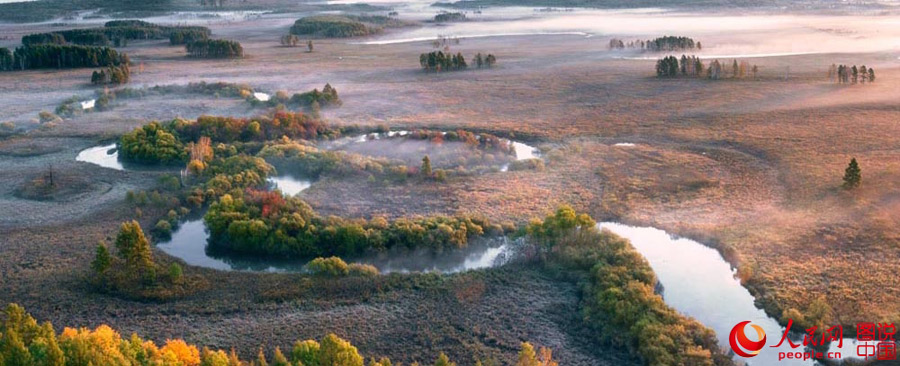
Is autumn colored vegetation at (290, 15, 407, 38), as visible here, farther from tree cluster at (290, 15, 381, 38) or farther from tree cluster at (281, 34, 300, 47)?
tree cluster at (281, 34, 300, 47)

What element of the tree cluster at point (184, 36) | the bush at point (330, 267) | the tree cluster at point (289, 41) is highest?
the tree cluster at point (184, 36)

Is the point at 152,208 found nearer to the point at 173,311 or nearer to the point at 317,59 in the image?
the point at 173,311

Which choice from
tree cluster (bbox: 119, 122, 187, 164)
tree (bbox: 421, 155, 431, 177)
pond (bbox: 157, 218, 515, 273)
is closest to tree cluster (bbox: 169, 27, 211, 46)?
tree cluster (bbox: 119, 122, 187, 164)

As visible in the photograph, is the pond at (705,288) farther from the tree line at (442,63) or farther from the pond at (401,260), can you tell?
the tree line at (442,63)

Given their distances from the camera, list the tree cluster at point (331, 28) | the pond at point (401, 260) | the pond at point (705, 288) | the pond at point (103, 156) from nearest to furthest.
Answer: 1. the pond at point (705, 288)
2. the pond at point (401, 260)
3. the pond at point (103, 156)
4. the tree cluster at point (331, 28)

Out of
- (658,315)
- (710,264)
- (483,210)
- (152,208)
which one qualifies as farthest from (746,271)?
(152,208)

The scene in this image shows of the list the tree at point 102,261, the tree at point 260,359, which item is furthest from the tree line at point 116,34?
the tree at point 260,359

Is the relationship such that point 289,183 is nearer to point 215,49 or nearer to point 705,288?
point 705,288
